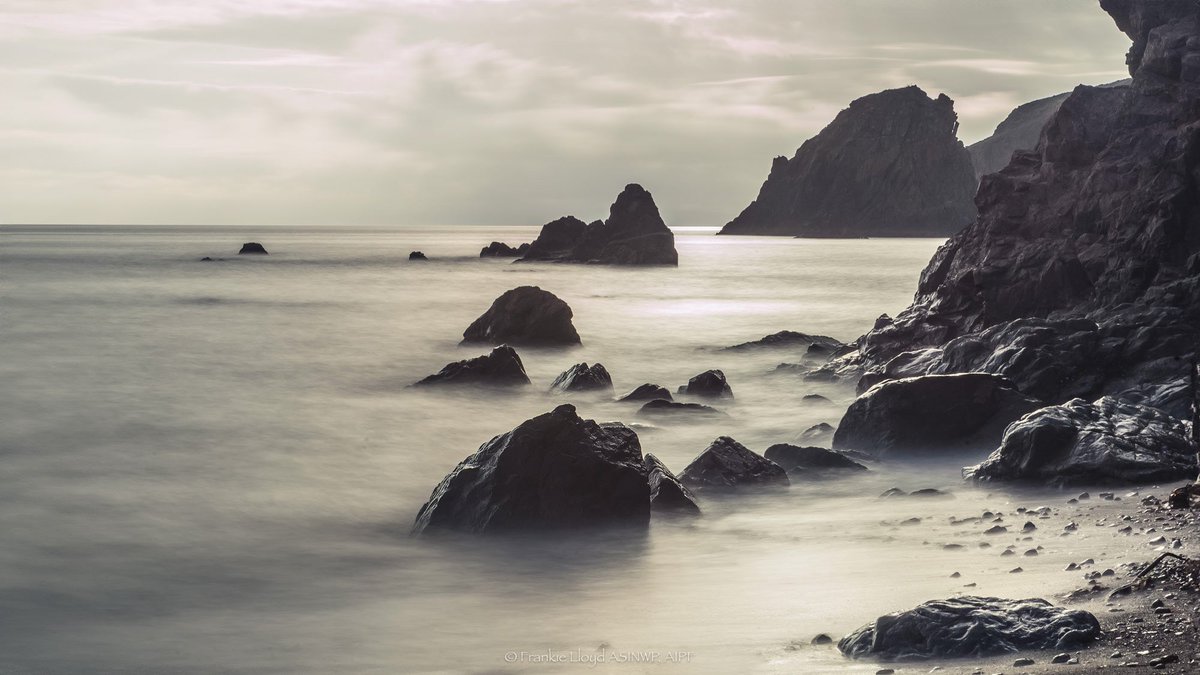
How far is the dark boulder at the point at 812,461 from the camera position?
14703 millimetres

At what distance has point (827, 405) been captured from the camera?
22281 mm

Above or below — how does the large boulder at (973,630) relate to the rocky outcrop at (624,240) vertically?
below

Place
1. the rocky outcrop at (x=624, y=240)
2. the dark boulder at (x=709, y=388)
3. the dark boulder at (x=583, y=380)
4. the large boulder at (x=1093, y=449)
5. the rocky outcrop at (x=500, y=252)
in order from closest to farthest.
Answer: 1. the large boulder at (x=1093, y=449)
2. the dark boulder at (x=709, y=388)
3. the dark boulder at (x=583, y=380)
4. the rocky outcrop at (x=624, y=240)
5. the rocky outcrop at (x=500, y=252)

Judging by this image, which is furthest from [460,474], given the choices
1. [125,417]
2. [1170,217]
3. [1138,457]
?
[1170,217]

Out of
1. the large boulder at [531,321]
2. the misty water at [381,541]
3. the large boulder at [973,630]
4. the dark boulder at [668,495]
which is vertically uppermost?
the large boulder at [531,321]

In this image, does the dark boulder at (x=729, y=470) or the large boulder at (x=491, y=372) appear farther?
the large boulder at (x=491, y=372)

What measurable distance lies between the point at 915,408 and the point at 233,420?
1272 centimetres

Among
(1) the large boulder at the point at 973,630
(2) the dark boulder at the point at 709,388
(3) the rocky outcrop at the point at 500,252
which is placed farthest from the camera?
(3) the rocky outcrop at the point at 500,252

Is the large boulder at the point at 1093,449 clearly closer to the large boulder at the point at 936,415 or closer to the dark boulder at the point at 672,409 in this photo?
the large boulder at the point at 936,415

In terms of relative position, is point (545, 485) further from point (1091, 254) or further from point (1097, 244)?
point (1097, 244)

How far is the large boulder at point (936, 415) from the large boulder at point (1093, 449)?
1437mm

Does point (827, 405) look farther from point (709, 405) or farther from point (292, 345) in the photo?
point (292, 345)

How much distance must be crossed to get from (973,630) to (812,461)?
7.82 meters

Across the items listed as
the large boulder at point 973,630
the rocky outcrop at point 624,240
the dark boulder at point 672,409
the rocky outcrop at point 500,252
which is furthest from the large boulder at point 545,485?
the rocky outcrop at point 500,252
